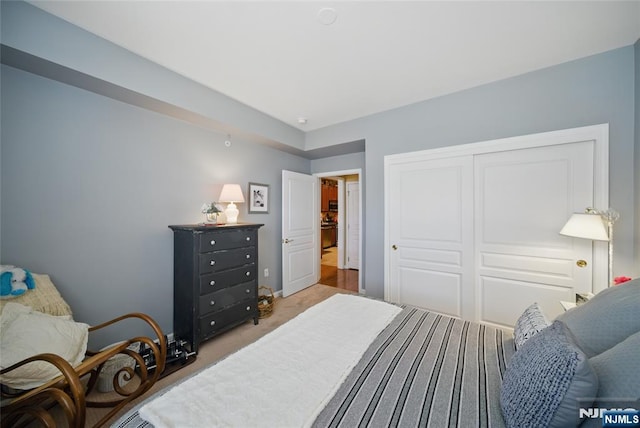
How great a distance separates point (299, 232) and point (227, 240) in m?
1.59

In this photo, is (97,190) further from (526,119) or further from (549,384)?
(526,119)

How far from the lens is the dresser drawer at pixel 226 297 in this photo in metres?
2.29

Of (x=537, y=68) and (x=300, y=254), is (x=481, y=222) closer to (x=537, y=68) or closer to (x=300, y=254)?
(x=537, y=68)

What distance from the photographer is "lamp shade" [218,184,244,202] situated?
2.73m

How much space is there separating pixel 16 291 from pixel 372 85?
3.28m

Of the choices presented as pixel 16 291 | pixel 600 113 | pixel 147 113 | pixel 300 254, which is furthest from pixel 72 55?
pixel 600 113

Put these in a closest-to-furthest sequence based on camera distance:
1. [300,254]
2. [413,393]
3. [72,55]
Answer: [413,393], [72,55], [300,254]

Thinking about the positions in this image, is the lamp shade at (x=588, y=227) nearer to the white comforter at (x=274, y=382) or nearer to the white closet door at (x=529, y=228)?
the white closet door at (x=529, y=228)

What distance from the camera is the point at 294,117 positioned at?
3.21 metres

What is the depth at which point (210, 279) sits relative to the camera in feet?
7.59

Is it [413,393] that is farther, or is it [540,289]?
[540,289]

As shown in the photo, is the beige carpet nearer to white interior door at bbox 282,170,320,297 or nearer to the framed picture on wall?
white interior door at bbox 282,170,320,297

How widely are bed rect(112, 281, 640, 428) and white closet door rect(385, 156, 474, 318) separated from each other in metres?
1.35

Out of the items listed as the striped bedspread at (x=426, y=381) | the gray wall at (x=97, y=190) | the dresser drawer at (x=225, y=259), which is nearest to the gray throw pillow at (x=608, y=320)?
the striped bedspread at (x=426, y=381)
